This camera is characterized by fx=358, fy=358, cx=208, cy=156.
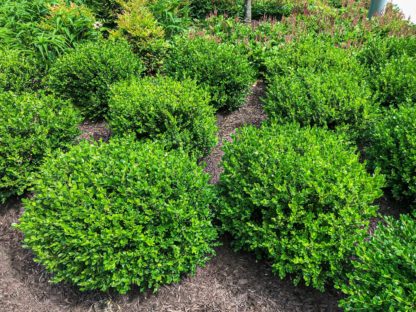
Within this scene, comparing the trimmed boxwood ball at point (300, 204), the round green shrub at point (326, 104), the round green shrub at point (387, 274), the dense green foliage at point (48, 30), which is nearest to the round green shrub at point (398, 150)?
the round green shrub at point (326, 104)

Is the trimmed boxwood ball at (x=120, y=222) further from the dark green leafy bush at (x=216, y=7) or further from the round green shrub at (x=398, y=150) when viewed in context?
the dark green leafy bush at (x=216, y=7)

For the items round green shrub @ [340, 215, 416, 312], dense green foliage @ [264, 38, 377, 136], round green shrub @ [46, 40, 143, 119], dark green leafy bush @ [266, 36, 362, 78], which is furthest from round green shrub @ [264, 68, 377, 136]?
round green shrub @ [46, 40, 143, 119]

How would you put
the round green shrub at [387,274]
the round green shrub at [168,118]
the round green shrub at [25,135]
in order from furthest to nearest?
1. the round green shrub at [168,118]
2. the round green shrub at [25,135]
3. the round green shrub at [387,274]

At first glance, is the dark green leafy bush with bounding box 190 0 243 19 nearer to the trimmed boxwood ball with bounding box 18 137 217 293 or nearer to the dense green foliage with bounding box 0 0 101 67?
the dense green foliage with bounding box 0 0 101 67

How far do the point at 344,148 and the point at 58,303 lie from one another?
10.4 feet

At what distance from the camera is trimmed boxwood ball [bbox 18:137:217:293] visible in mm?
2906

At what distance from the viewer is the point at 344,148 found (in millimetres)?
→ 3742

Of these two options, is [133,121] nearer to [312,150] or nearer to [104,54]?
[104,54]

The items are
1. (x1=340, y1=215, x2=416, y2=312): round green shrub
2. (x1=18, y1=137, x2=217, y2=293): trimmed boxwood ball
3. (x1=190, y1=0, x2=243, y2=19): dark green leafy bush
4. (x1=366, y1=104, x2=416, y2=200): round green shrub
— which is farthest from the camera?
(x1=190, y1=0, x2=243, y2=19): dark green leafy bush

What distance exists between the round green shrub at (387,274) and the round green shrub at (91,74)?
12.6 ft

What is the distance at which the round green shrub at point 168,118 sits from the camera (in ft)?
13.7

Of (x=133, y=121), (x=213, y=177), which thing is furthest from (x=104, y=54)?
(x=213, y=177)

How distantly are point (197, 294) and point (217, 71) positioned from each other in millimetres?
3095

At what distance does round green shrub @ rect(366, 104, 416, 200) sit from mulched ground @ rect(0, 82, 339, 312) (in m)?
1.37
